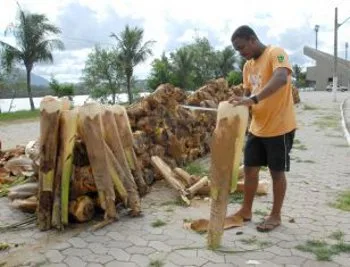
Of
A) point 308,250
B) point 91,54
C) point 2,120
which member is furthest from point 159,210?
Result: point 91,54

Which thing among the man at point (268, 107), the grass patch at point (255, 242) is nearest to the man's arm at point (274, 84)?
the man at point (268, 107)

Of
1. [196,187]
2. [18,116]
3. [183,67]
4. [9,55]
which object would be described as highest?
[9,55]

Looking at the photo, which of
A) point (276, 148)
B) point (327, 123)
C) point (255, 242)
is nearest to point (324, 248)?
point (255, 242)

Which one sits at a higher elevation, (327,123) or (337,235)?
(337,235)

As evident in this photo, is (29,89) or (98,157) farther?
(29,89)

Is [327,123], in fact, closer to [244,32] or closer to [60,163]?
[244,32]

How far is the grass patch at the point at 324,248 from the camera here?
3912mm

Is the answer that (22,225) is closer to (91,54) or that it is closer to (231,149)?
(231,149)

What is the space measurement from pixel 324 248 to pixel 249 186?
955 millimetres

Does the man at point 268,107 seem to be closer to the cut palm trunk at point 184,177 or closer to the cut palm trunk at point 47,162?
the cut palm trunk at point 184,177

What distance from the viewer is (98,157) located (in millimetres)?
4859

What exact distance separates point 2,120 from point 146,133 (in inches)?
674

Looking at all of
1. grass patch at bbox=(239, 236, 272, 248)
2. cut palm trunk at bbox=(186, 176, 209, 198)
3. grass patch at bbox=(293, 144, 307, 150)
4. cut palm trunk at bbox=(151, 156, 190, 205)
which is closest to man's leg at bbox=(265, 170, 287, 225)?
grass patch at bbox=(239, 236, 272, 248)

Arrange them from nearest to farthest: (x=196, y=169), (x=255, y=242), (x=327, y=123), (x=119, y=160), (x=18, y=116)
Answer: (x=255, y=242) → (x=119, y=160) → (x=196, y=169) → (x=327, y=123) → (x=18, y=116)
